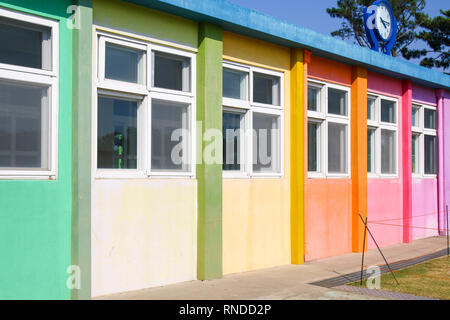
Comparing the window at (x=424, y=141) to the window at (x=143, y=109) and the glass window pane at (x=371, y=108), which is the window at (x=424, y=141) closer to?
the glass window pane at (x=371, y=108)

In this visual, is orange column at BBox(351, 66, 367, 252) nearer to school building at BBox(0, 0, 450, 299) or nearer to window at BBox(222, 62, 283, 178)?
school building at BBox(0, 0, 450, 299)

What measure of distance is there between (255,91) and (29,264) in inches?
220

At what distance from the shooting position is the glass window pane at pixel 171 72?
8.80m

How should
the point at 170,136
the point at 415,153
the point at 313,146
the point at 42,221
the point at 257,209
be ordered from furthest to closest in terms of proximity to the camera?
1. the point at 415,153
2. the point at 313,146
3. the point at 257,209
4. the point at 170,136
5. the point at 42,221

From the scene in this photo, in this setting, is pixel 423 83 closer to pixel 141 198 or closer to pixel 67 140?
pixel 141 198

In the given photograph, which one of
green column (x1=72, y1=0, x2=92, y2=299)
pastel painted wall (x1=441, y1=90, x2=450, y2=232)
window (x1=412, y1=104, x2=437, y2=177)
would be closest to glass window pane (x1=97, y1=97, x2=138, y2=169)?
green column (x1=72, y1=0, x2=92, y2=299)

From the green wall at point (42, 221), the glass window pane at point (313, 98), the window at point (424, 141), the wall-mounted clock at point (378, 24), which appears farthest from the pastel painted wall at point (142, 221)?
the window at point (424, 141)

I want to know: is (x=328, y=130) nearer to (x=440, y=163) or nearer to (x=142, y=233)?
(x=142, y=233)

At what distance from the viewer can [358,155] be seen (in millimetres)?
12969

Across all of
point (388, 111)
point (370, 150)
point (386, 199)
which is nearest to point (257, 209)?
point (370, 150)

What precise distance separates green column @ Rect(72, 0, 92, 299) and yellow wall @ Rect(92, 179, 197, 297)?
0.28 m

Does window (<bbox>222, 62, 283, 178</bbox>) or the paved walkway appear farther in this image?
window (<bbox>222, 62, 283, 178</bbox>)

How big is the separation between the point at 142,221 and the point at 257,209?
2.83 metres

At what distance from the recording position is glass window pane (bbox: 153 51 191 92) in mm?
8797
